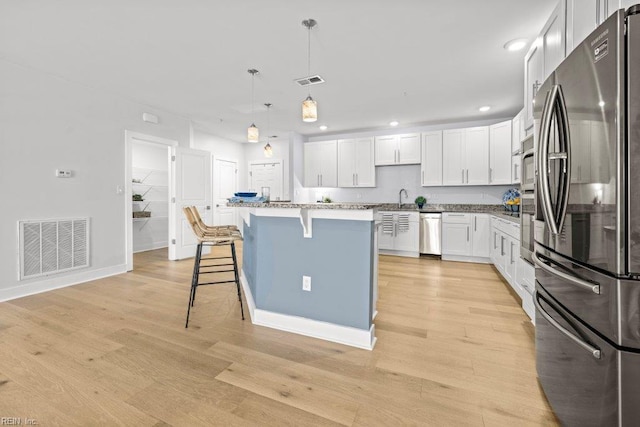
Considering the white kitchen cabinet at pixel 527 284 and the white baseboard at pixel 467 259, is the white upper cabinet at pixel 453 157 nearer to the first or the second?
the white baseboard at pixel 467 259

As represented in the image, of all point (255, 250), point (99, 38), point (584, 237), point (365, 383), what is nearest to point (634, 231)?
point (584, 237)

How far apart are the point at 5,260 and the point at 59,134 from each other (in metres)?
1.56

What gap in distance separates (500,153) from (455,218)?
133 centimetres

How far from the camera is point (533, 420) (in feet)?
4.66

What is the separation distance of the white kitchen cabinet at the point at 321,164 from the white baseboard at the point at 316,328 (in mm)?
4266

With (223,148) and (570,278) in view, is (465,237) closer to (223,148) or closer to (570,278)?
(570,278)

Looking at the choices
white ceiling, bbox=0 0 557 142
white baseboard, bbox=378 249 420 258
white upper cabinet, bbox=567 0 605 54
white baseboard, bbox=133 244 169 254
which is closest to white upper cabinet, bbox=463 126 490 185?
white ceiling, bbox=0 0 557 142

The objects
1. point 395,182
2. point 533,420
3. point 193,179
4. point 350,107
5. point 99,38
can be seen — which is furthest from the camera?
point 395,182

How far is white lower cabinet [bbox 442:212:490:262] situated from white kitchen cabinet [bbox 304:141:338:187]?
8.12 ft

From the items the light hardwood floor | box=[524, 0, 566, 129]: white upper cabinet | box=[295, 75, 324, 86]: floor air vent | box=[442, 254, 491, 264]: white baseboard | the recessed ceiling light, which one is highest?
the recessed ceiling light

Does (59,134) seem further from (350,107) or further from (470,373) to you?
(470,373)

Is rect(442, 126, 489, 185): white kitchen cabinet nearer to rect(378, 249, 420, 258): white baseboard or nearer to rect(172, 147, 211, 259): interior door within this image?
rect(378, 249, 420, 258): white baseboard

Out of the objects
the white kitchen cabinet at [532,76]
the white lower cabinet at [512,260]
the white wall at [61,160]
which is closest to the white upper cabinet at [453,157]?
the white lower cabinet at [512,260]

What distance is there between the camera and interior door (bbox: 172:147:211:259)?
516 cm
